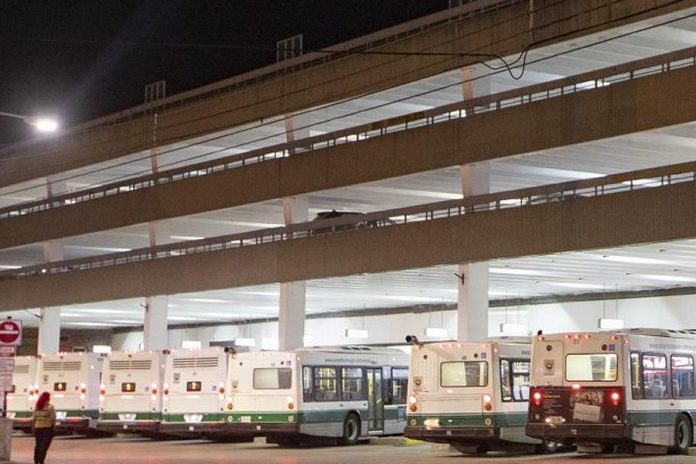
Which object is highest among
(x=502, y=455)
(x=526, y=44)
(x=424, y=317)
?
(x=526, y=44)

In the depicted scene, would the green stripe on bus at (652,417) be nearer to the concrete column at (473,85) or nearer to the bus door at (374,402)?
the bus door at (374,402)

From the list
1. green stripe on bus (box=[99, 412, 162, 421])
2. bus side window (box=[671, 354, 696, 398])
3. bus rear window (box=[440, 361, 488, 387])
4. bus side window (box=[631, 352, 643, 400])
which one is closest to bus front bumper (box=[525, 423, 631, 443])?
bus side window (box=[631, 352, 643, 400])

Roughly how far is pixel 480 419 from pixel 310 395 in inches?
235

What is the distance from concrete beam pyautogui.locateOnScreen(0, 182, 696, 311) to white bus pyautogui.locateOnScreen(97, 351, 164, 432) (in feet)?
18.4

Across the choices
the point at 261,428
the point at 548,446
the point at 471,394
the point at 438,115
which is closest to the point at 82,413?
the point at 261,428

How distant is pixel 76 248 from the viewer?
2330 inches

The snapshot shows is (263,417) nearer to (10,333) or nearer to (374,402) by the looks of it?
(374,402)

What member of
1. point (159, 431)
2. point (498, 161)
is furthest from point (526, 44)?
point (159, 431)

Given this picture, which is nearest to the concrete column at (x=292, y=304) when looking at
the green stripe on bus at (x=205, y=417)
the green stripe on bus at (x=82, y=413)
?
the green stripe on bus at (x=205, y=417)

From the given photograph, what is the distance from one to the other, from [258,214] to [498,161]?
12801 mm

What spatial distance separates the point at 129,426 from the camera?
38156 mm

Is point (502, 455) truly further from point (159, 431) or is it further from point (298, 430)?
point (159, 431)

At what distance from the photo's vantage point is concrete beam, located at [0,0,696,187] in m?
32.6

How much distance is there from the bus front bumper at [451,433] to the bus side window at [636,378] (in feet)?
11.3
